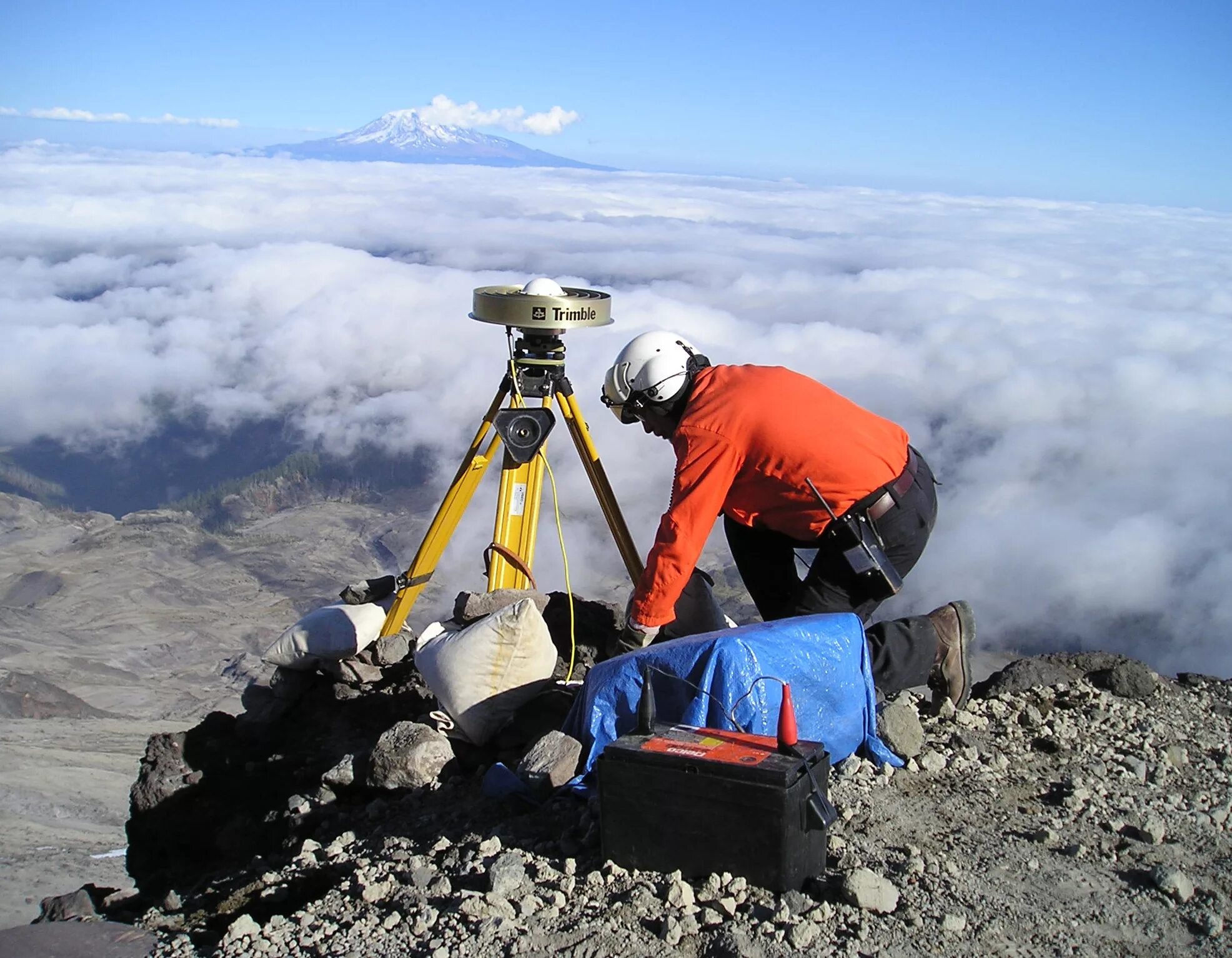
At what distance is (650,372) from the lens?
4316 millimetres

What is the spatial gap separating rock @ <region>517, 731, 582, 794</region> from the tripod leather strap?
62.5 inches

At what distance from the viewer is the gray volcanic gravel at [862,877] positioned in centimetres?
283

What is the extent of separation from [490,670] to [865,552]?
1.69 meters

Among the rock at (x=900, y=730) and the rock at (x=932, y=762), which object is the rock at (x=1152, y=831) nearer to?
the rock at (x=932, y=762)

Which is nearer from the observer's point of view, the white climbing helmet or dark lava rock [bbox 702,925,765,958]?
dark lava rock [bbox 702,925,765,958]

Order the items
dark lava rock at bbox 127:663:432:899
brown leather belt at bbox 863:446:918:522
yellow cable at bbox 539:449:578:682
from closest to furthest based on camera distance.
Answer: brown leather belt at bbox 863:446:918:522, yellow cable at bbox 539:449:578:682, dark lava rock at bbox 127:663:432:899

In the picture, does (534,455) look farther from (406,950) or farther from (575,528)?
(575,528)

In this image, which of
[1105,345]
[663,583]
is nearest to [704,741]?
[663,583]

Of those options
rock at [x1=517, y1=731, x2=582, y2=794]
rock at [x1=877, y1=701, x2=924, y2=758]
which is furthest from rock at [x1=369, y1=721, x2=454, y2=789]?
rock at [x1=877, y1=701, x2=924, y2=758]

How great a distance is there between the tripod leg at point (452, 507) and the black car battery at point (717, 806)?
2297mm

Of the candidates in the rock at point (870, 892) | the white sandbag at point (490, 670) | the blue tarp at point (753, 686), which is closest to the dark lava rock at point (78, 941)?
the white sandbag at point (490, 670)

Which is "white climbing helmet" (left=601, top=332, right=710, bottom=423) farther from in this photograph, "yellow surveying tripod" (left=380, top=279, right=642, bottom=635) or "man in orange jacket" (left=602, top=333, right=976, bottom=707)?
"yellow surveying tripod" (left=380, top=279, right=642, bottom=635)

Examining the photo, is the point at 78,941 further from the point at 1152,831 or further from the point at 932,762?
the point at 1152,831

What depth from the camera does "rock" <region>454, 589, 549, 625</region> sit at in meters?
5.14
